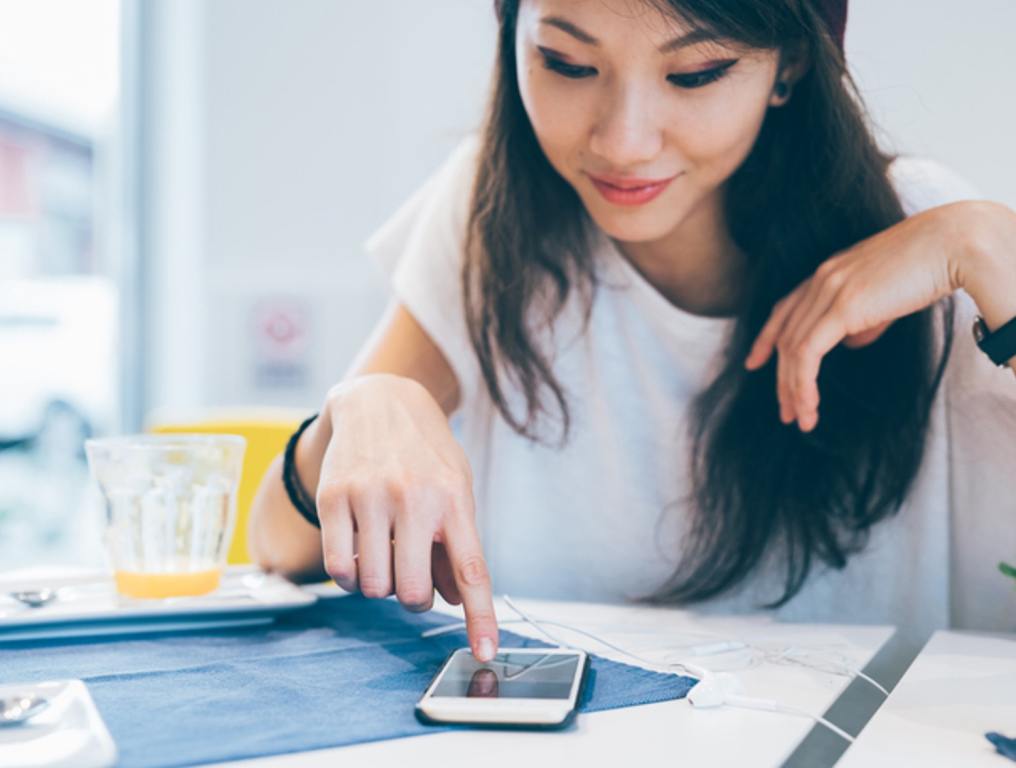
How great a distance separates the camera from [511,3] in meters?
1.14

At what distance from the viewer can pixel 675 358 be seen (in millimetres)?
1335

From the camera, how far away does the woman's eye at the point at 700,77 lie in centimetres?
101

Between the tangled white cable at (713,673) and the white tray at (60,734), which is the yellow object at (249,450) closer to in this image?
the tangled white cable at (713,673)

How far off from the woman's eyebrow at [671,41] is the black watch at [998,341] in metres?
0.37

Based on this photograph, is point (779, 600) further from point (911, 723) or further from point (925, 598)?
point (911, 723)

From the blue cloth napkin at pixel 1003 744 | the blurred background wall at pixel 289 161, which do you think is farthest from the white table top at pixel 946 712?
the blurred background wall at pixel 289 161

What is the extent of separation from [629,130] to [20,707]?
678mm

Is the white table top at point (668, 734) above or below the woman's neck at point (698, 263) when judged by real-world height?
below

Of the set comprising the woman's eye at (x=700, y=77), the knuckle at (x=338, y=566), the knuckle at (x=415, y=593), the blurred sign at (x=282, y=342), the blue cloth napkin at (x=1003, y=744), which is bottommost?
the blue cloth napkin at (x=1003, y=744)

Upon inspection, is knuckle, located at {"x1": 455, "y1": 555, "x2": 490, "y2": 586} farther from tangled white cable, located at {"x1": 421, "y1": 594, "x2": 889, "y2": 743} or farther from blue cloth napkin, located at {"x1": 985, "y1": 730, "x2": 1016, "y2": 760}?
blue cloth napkin, located at {"x1": 985, "y1": 730, "x2": 1016, "y2": 760}

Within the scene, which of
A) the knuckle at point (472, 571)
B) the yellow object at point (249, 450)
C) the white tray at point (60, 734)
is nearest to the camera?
the white tray at point (60, 734)

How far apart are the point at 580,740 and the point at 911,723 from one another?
0.21 m

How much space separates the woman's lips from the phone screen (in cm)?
50

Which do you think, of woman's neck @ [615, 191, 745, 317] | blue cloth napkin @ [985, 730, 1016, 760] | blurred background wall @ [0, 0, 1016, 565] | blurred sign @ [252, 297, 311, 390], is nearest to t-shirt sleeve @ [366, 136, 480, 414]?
woman's neck @ [615, 191, 745, 317]
